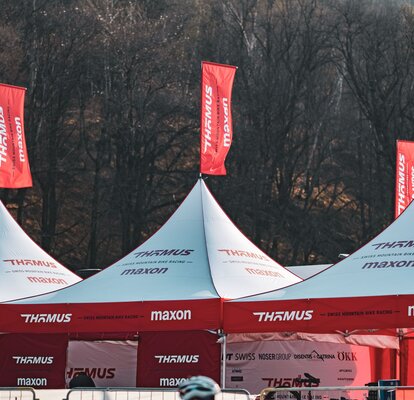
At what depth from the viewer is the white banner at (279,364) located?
1878cm

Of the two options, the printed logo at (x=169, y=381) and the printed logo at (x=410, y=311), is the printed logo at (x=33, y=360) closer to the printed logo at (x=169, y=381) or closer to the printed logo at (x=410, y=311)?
the printed logo at (x=169, y=381)

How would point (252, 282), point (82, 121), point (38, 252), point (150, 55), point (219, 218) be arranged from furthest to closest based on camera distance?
point (82, 121) < point (150, 55) < point (38, 252) < point (219, 218) < point (252, 282)

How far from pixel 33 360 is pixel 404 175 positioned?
9489 mm

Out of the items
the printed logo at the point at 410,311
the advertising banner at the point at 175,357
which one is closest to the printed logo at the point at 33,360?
the advertising banner at the point at 175,357

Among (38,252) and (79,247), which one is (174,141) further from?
(38,252)

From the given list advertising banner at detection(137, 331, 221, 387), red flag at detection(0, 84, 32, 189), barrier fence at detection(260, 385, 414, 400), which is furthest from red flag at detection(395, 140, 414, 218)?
red flag at detection(0, 84, 32, 189)

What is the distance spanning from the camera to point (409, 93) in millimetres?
45750

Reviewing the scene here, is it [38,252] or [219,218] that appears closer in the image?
[219,218]

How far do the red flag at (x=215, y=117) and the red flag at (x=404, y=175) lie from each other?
4.57 meters

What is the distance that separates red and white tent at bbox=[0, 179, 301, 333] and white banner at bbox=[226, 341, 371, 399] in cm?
114

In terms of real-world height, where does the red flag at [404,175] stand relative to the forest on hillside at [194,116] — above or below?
below

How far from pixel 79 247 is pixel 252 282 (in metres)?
26.2

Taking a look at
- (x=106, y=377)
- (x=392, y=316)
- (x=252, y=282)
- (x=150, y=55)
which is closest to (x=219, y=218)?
(x=252, y=282)

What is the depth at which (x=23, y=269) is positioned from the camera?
2138 centimetres
